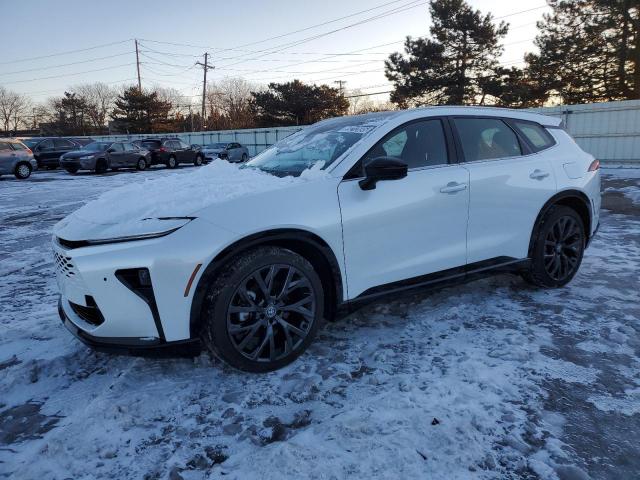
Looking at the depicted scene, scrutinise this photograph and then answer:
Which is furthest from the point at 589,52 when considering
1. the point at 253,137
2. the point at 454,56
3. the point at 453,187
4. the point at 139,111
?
the point at 139,111

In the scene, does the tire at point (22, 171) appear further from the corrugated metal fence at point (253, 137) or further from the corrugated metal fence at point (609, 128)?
the corrugated metal fence at point (609, 128)

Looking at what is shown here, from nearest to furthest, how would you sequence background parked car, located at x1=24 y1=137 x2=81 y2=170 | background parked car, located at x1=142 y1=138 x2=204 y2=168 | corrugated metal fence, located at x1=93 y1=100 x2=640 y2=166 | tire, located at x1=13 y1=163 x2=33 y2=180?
corrugated metal fence, located at x1=93 y1=100 x2=640 y2=166 < tire, located at x1=13 y1=163 x2=33 y2=180 < background parked car, located at x1=24 y1=137 x2=81 y2=170 < background parked car, located at x1=142 y1=138 x2=204 y2=168

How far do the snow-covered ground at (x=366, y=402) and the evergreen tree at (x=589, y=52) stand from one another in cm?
2877

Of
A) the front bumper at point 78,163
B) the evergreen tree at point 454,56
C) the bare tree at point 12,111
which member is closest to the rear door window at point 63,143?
the front bumper at point 78,163

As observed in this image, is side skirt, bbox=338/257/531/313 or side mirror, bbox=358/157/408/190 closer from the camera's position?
side mirror, bbox=358/157/408/190

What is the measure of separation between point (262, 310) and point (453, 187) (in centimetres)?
169

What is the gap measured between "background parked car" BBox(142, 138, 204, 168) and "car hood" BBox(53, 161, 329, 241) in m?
22.4

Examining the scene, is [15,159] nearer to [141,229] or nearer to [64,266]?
[64,266]

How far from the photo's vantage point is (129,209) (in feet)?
8.62

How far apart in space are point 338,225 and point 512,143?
79.2 inches

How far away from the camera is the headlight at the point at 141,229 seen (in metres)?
2.37

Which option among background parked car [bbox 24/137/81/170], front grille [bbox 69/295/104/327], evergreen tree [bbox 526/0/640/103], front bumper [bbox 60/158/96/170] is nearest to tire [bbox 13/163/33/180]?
front bumper [bbox 60/158/96/170]

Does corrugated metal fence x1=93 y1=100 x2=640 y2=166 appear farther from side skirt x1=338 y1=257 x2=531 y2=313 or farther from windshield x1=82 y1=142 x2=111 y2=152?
side skirt x1=338 y1=257 x2=531 y2=313

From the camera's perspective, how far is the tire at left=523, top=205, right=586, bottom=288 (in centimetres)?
389
